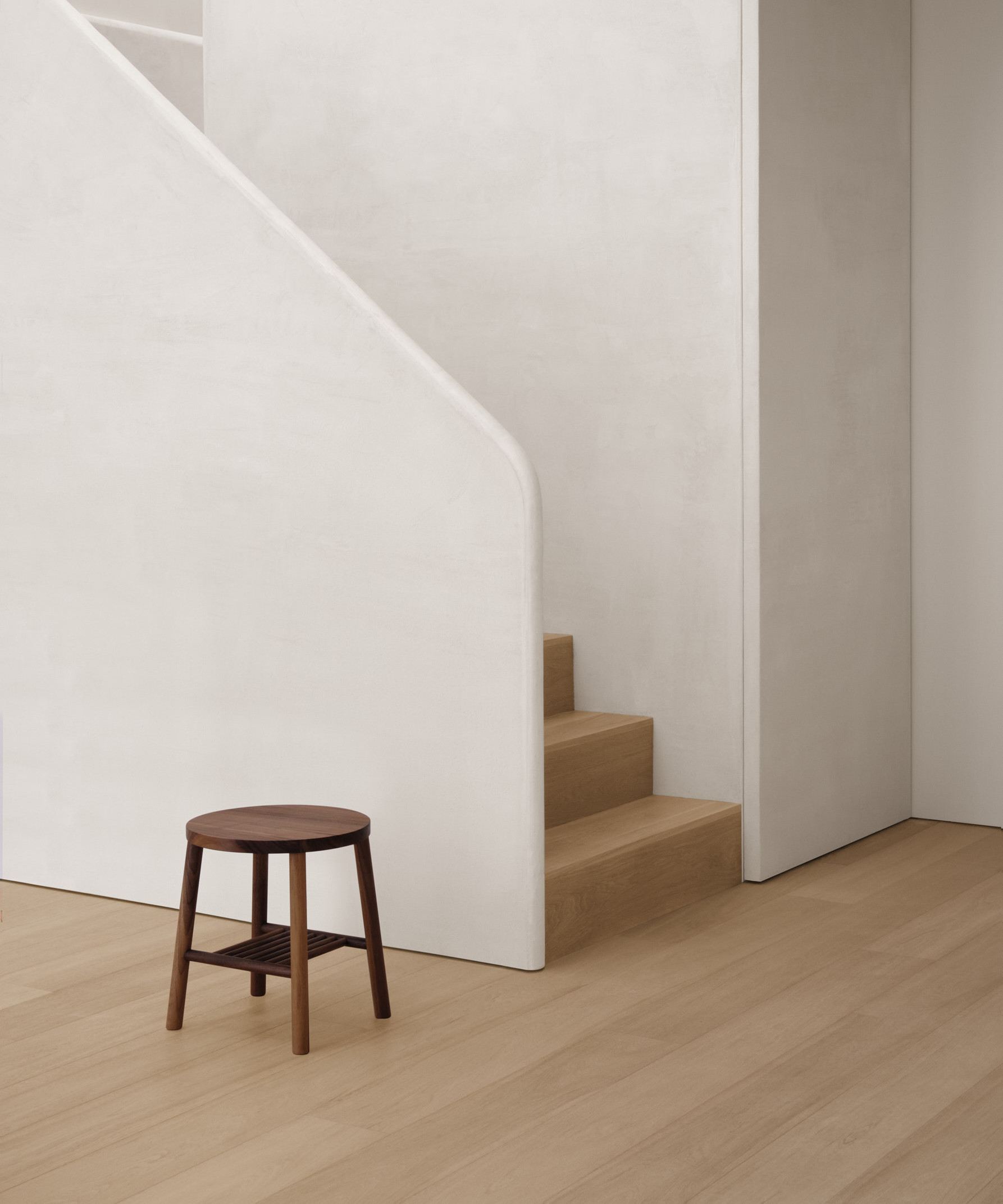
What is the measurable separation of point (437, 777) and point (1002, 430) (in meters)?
2.11

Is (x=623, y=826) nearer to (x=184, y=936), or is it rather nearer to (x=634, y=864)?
(x=634, y=864)

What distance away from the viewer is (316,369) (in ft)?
10.7

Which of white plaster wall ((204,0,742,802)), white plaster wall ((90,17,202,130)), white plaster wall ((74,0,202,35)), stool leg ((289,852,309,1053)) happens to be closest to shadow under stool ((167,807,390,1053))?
stool leg ((289,852,309,1053))

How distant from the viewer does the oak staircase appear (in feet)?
10.6

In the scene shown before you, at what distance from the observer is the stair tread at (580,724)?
11.9 ft

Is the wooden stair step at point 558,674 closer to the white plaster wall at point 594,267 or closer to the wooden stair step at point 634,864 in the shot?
the white plaster wall at point 594,267

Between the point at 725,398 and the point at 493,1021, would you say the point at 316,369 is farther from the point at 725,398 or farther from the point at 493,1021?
the point at 493,1021

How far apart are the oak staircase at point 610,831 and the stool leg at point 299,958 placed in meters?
0.67

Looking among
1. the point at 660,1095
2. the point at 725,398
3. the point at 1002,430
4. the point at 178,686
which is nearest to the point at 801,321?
the point at 725,398

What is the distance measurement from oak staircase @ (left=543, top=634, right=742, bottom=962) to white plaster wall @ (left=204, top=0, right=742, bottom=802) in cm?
10

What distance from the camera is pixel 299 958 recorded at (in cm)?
262

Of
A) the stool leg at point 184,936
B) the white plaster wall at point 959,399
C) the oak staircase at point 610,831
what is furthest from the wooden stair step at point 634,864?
the white plaster wall at point 959,399

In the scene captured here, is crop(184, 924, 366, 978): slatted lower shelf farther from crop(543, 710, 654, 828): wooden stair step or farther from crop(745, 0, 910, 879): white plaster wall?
crop(745, 0, 910, 879): white plaster wall

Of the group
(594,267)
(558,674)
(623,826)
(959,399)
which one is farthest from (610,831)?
(959,399)
